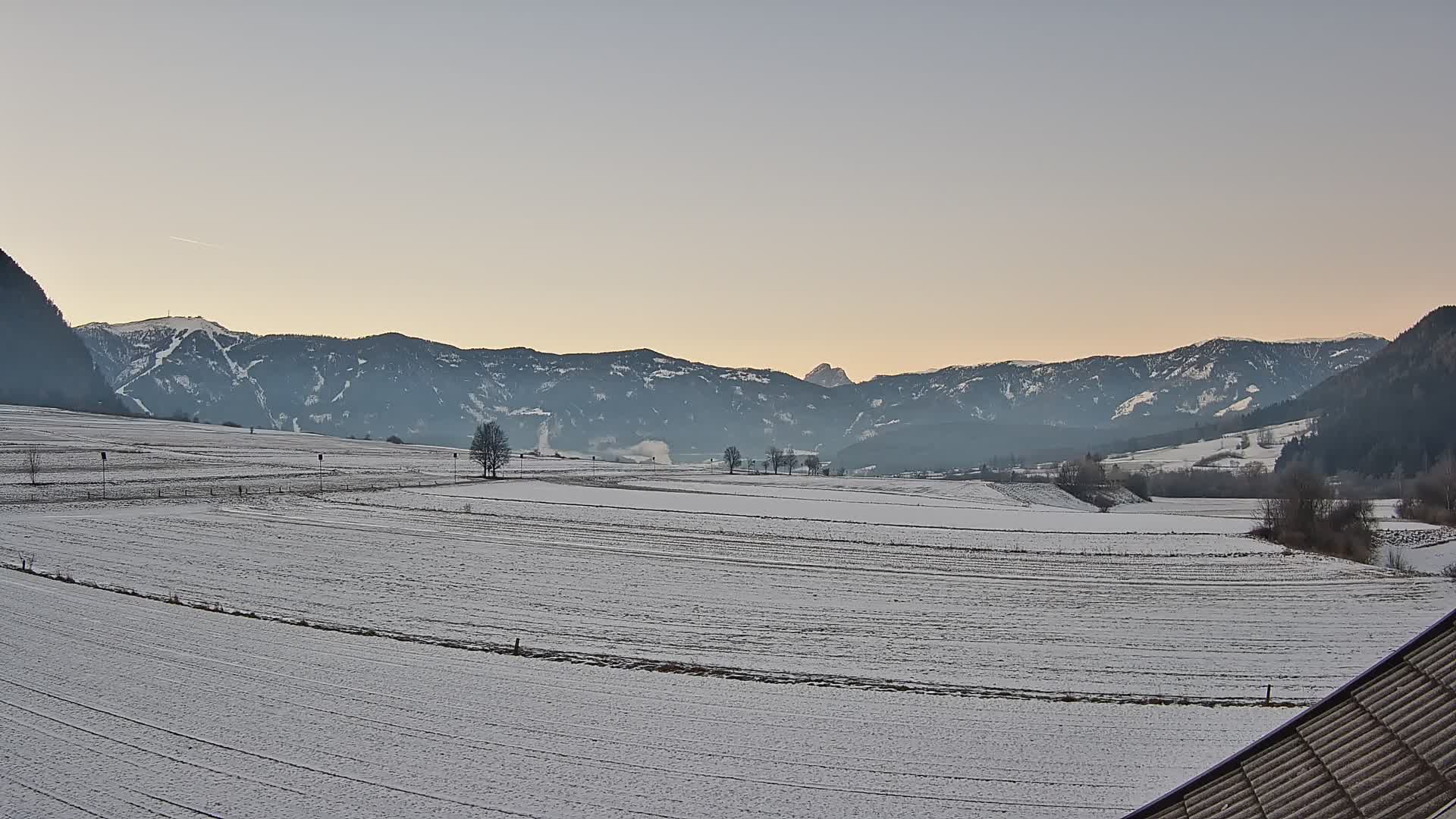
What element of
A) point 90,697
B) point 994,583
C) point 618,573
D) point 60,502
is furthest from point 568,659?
point 60,502

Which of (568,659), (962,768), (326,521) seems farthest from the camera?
(326,521)

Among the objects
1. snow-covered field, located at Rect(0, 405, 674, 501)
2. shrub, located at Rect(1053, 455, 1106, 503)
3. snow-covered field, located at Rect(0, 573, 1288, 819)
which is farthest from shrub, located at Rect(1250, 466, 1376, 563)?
snow-covered field, located at Rect(0, 405, 674, 501)

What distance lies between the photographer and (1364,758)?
8.16m

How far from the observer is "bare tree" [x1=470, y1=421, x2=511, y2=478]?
11831 centimetres

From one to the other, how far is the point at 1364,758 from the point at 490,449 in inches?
4684

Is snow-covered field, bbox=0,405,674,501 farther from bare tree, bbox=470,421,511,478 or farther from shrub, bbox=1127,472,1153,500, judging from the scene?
shrub, bbox=1127,472,1153,500

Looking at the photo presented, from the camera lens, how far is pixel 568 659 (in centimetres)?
2652

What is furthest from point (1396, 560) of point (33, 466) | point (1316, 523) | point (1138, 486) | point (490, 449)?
point (33, 466)

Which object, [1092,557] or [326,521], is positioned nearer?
[1092,557]

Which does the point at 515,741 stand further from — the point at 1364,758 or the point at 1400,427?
the point at 1400,427

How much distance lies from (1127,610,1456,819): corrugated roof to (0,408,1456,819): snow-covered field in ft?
23.4

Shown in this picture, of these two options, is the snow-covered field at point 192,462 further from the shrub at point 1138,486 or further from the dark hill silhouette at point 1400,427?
the dark hill silhouette at point 1400,427

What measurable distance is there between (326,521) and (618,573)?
89.3 ft

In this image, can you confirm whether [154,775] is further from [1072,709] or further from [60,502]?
[60,502]
